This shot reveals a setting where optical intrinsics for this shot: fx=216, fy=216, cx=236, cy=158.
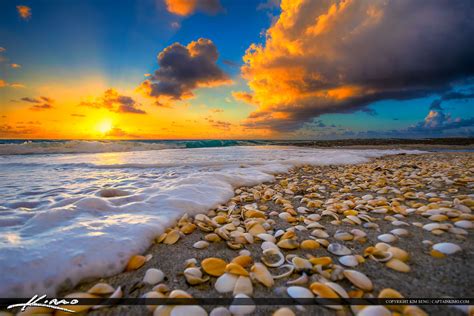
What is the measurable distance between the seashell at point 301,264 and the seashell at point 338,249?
0.98ft

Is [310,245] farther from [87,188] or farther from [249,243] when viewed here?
[87,188]

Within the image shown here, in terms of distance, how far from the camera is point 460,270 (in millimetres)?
1273

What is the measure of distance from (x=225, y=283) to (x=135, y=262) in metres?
0.69

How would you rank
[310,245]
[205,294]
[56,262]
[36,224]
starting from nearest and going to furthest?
[205,294], [56,262], [310,245], [36,224]

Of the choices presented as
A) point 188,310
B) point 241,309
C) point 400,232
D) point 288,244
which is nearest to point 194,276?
point 188,310

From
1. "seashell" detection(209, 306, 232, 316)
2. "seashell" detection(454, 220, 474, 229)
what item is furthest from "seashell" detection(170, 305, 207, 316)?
"seashell" detection(454, 220, 474, 229)

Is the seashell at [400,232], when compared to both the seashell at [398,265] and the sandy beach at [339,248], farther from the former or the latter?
the seashell at [398,265]

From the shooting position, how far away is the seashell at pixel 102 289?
1193 mm

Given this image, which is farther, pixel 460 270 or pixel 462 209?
pixel 462 209

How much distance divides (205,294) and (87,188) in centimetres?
324

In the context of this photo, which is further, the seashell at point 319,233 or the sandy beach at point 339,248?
the seashell at point 319,233

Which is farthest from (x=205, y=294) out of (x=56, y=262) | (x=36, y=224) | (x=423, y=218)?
(x=423, y=218)

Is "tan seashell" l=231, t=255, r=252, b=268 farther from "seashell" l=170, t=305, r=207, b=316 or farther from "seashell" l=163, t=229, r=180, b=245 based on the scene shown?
"seashell" l=163, t=229, r=180, b=245

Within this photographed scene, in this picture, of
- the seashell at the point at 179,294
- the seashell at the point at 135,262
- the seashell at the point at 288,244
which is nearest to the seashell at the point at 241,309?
the seashell at the point at 179,294
